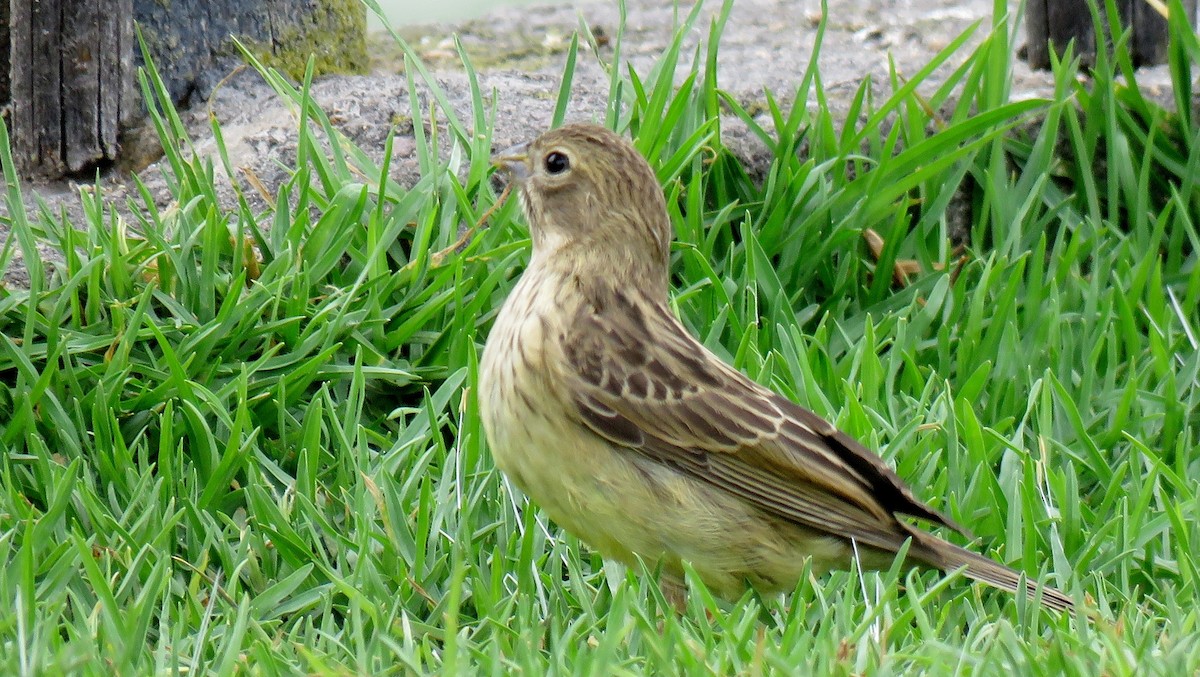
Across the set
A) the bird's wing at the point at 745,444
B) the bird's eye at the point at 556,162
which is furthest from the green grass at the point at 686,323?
the bird's eye at the point at 556,162

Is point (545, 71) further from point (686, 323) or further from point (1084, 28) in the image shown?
point (1084, 28)

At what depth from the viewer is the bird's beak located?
186 inches

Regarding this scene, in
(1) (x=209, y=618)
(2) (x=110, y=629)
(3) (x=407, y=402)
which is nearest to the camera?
(2) (x=110, y=629)

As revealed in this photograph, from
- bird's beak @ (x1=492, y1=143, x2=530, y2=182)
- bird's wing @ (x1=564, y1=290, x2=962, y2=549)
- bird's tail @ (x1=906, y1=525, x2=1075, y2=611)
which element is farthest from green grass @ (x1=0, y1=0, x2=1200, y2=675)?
bird's beak @ (x1=492, y1=143, x2=530, y2=182)

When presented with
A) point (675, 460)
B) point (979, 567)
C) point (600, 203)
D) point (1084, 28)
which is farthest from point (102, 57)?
point (1084, 28)

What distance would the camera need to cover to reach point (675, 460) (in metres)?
4.25

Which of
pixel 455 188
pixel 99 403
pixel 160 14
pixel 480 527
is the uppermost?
pixel 160 14

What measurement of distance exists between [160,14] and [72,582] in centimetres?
259

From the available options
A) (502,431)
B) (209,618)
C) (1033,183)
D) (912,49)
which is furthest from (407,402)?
(912,49)

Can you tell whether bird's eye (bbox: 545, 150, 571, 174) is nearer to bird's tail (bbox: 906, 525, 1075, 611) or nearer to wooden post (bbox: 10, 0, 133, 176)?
bird's tail (bbox: 906, 525, 1075, 611)

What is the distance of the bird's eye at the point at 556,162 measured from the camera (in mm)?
4621

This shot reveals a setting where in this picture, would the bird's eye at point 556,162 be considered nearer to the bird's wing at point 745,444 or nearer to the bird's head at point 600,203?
the bird's head at point 600,203

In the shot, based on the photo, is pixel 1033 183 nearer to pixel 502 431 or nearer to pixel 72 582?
pixel 502 431

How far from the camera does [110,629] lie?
3.62m
